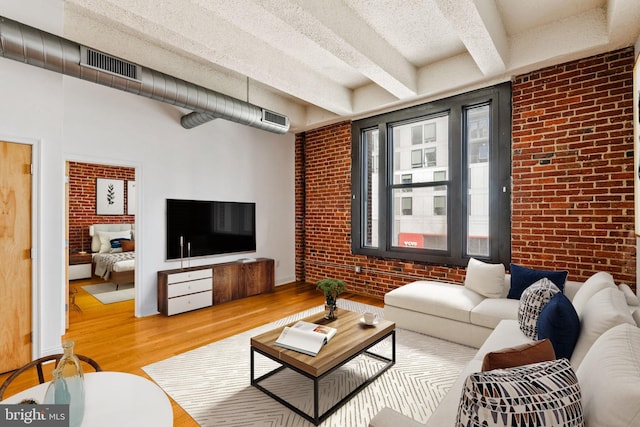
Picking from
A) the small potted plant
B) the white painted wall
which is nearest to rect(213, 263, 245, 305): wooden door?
the white painted wall

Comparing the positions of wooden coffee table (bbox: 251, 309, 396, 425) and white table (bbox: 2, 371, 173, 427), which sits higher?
white table (bbox: 2, 371, 173, 427)

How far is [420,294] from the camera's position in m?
3.39

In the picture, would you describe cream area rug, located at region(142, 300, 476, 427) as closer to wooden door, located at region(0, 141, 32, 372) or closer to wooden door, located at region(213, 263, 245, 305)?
wooden door, located at region(0, 141, 32, 372)

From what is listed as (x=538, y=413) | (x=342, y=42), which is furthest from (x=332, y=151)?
(x=538, y=413)

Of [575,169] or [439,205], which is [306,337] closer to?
[439,205]

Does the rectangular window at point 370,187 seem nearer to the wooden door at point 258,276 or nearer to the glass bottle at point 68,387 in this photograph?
the wooden door at point 258,276

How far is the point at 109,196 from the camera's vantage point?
6848mm

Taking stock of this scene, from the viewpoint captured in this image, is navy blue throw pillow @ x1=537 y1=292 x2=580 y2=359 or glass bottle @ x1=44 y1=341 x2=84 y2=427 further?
navy blue throw pillow @ x1=537 y1=292 x2=580 y2=359

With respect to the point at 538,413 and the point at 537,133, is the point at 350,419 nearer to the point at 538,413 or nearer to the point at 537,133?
the point at 538,413

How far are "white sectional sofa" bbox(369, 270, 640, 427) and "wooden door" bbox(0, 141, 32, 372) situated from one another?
311 centimetres

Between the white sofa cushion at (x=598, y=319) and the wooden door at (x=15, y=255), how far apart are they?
13.0 feet

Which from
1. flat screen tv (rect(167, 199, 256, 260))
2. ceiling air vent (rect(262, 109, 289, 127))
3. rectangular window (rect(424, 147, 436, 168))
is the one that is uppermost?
ceiling air vent (rect(262, 109, 289, 127))

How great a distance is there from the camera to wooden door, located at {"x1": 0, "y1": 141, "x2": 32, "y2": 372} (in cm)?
259

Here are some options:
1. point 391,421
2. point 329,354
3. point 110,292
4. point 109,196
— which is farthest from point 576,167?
point 109,196
